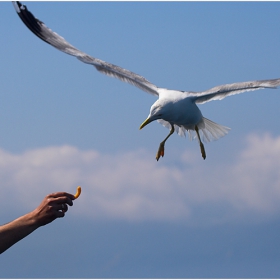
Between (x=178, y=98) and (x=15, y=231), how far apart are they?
96.3 inches

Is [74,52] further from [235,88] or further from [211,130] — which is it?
[235,88]

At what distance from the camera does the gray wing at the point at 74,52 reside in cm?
512

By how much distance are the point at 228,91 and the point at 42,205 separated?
106 inches

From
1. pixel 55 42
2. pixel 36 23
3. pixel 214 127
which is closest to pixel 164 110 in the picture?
pixel 214 127

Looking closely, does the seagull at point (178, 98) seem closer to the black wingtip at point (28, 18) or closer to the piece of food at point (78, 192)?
the black wingtip at point (28, 18)

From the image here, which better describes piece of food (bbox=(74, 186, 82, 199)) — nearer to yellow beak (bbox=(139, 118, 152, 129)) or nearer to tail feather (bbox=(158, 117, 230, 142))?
yellow beak (bbox=(139, 118, 152, 129))

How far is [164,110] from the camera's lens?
15.0 ft

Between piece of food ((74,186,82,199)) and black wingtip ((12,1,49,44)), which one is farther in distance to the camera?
black wingtip ((12,1,49,44))

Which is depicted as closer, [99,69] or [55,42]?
[99,69]

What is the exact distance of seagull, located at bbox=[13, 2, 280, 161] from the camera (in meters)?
4.58

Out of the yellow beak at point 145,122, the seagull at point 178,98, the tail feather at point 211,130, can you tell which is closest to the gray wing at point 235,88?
the seagull at point 178,98

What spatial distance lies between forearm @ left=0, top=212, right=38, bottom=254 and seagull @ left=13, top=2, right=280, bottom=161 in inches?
89.6

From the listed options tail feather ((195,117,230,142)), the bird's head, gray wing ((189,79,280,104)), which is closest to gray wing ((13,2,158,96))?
the bird's head

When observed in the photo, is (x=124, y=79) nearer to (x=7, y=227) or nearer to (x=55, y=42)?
(x=55, y=42)
